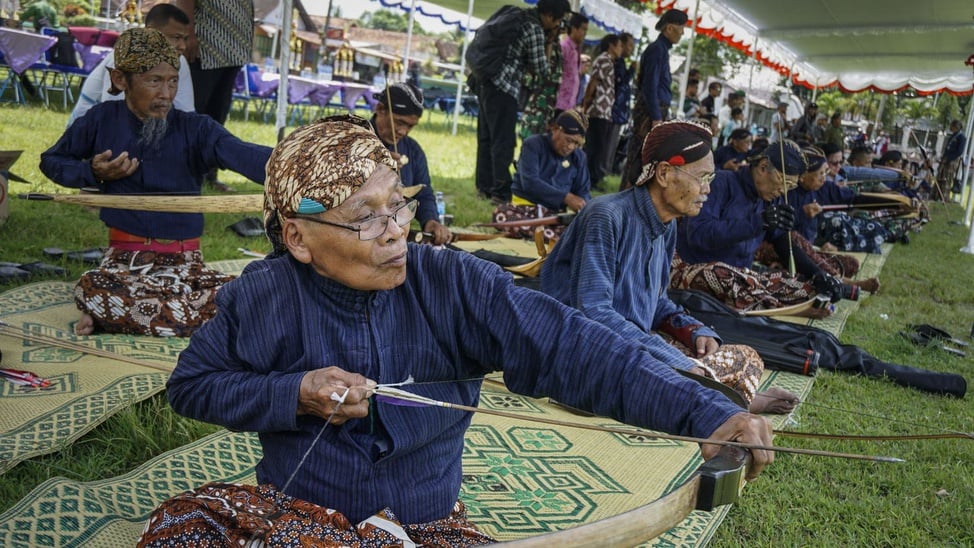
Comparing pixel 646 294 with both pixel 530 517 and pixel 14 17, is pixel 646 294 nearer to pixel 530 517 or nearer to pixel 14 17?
pixel 530 517

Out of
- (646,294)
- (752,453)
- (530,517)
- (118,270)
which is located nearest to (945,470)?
(646,294)

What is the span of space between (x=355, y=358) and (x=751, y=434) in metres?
0.77

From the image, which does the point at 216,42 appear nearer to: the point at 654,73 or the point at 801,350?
the point at 801,350

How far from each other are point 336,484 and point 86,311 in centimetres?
264

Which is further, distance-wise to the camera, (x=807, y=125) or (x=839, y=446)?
(x=807, y=125)

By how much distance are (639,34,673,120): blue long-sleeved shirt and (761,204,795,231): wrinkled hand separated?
12.9ft

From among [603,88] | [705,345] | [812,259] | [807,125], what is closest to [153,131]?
[705,345]

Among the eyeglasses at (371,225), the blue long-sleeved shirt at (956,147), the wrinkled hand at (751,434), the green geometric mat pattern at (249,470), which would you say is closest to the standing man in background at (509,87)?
the green geometric mat pattern at (249,470)

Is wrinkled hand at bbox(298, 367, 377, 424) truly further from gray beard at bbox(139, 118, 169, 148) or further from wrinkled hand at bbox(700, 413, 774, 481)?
gray beard at bbox(139, 118, 169, 148)

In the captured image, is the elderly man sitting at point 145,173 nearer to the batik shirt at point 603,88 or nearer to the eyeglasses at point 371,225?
the eyeglasses at point 371,225

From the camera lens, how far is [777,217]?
5141mm

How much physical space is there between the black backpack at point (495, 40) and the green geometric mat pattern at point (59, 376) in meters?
5.08

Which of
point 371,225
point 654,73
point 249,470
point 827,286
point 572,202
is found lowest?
point 249,470

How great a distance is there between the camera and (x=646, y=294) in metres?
3.30
